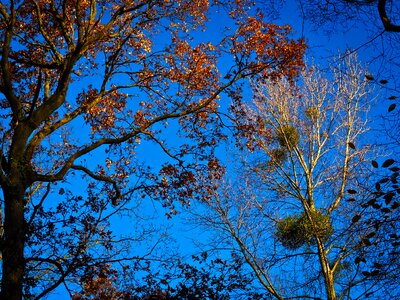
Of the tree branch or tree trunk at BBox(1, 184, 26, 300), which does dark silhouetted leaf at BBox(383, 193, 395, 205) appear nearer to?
the tree branch

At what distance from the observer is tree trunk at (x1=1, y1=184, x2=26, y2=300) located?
4457 millimetres

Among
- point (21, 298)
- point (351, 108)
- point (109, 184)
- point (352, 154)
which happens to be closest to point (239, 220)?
point (352, 154)

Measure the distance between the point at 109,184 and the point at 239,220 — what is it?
5135 millimetres

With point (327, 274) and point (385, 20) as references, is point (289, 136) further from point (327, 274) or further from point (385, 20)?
point (385, 20)

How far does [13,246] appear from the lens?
4621 millimetres

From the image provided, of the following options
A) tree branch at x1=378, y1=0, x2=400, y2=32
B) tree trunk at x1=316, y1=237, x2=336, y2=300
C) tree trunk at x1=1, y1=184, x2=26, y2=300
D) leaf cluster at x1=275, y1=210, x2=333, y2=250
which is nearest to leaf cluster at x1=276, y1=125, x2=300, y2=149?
leaf cluster at x1=275, y1=210, x2=333, y2=250

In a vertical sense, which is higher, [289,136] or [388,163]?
[289,136]

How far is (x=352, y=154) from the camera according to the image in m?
11.0

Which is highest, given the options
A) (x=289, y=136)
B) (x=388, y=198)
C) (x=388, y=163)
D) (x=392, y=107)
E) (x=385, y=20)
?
(x=289, y=136)

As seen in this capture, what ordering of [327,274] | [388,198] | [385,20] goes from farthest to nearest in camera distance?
[327,274] → [388,198] → [385,20]

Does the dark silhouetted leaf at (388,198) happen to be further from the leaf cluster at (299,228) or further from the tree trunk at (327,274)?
the leaf cluster at (299,228)

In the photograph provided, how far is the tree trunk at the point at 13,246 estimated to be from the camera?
4.46m

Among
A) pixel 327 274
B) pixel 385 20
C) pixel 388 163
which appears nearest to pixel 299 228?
pixel 327 274

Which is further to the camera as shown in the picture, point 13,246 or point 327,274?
point 327,274
